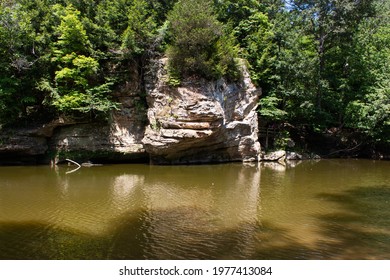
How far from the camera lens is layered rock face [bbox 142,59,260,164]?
21984 mm

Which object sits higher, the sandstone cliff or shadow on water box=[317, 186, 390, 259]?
the sandstone cliff

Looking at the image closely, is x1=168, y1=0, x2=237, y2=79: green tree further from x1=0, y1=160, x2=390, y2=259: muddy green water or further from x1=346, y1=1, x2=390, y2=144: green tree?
x1=346, y1=1, x2=390, y2=144: green tree

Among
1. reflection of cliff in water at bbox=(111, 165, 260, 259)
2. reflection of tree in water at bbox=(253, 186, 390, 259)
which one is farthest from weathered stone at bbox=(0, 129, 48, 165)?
reflection of tree in water at bbox=(253, 186, 390, 259)

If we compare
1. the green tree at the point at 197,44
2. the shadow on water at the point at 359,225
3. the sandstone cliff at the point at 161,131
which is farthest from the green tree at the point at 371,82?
the shadow on water at the point at 359,225

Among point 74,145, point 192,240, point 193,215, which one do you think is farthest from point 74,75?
point 192,240

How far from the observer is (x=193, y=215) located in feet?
40.2

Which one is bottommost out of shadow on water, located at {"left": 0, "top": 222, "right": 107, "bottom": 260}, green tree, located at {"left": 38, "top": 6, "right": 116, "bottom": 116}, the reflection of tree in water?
shadow on water, located at {"left": 0, "top": 222, "right": 107, "bottom": 260}

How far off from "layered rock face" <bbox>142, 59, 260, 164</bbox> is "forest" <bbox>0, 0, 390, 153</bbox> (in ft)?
3.16

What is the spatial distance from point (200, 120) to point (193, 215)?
1070 cm

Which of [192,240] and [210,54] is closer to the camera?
[192,240]

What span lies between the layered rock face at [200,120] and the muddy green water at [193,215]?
2.86 m

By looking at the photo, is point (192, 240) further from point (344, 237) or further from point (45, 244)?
point (344, 237)

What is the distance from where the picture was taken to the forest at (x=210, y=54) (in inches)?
874

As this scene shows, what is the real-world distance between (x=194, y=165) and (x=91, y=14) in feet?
43.3
